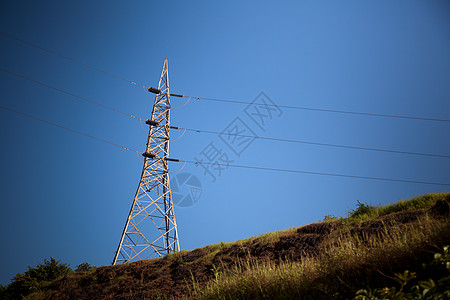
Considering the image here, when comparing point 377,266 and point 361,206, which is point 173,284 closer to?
point 377,266

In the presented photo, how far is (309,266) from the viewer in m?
4.83

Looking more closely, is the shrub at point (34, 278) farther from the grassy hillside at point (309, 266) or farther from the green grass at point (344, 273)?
the green grass at point (344, 273)

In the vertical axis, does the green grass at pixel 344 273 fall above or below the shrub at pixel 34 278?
below

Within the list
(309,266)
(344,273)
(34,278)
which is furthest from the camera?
(34,278)

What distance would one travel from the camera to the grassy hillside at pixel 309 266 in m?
3.84

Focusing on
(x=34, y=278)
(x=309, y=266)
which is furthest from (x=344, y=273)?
(x=34, y=278)

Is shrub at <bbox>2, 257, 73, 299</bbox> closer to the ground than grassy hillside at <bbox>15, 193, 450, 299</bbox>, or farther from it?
farther from it

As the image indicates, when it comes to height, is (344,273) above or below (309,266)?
below

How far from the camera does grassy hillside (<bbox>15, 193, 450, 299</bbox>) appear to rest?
384cm

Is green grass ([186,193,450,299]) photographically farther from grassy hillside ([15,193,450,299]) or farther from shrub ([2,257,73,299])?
shrub ([2,257,73,299])

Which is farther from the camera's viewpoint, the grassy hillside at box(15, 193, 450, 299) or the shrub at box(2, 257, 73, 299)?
the shrub at box(2, 257, 73, 299)

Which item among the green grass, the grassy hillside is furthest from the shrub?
the green grass

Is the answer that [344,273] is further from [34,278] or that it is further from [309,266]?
[34,278]

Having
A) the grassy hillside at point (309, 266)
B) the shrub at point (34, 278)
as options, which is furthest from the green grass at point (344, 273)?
the shrub at point (34, 278)
